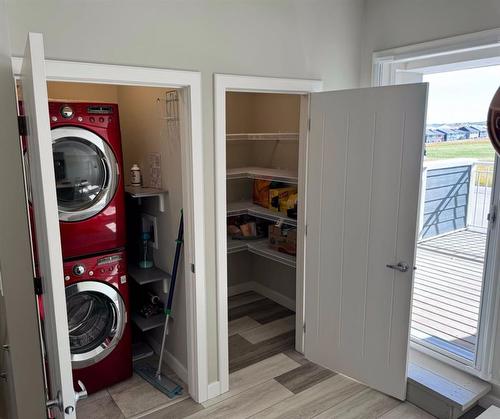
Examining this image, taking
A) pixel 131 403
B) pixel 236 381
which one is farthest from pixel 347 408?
pixel 131 403

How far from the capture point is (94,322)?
115 inches

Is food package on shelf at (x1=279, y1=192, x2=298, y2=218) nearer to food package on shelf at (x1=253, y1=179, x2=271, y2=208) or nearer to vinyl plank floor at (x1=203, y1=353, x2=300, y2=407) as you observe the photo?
food package on shelf at (x1=253, y1=179, x2=271, y2=208)

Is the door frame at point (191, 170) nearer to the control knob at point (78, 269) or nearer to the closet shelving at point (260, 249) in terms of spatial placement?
the control knob at point (78, 269)

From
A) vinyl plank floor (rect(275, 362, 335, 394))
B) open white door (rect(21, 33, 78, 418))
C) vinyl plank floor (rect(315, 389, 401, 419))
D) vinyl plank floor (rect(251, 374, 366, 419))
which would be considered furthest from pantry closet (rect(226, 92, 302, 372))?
open white door (rect(21, 33, 78, 418))

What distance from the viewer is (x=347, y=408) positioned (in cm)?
270

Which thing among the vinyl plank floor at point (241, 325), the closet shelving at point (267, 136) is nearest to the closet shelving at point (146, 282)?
the vinyl plank floor at point (241, 325)

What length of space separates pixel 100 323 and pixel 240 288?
1983 millimetres

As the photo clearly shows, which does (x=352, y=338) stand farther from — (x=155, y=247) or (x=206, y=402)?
(x=155, y=247)

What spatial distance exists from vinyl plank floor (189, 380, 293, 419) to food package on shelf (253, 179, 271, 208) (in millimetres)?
1726

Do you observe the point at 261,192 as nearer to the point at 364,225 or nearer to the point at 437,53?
the point at 364,225

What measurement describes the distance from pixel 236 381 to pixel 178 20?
2.47 meters

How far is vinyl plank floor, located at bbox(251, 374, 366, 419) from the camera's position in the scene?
2650mm

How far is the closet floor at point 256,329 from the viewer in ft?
11.1

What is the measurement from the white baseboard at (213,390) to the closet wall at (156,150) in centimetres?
30
